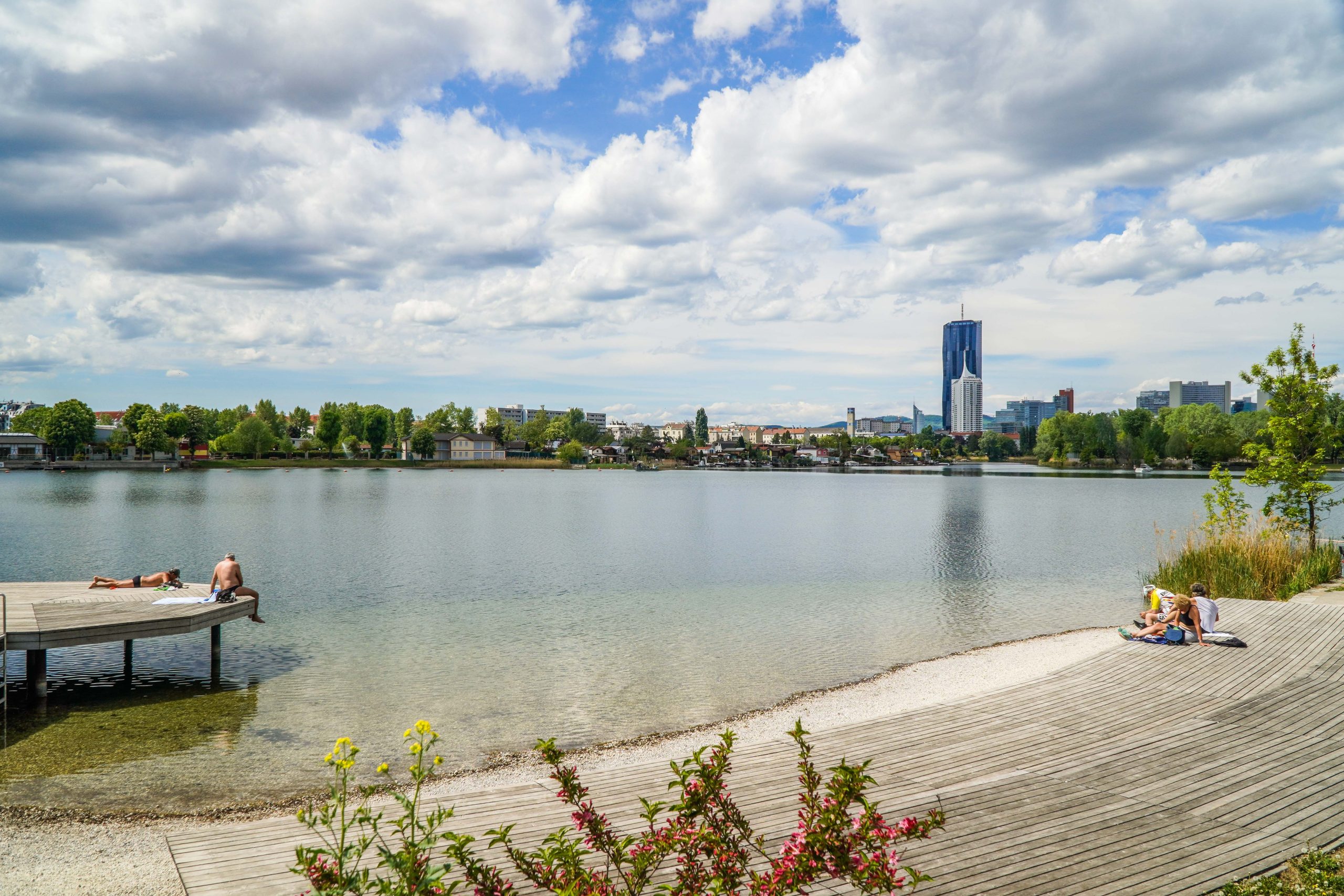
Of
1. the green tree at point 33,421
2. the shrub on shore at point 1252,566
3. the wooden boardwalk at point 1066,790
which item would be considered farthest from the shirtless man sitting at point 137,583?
the green tree at point 33,421

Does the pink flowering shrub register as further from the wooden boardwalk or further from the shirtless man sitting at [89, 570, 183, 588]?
the shirtless man sitting at [89, 570, 183, 588]

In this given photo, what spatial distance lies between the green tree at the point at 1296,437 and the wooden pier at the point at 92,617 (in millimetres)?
26802

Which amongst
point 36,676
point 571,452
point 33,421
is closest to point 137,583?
point 36,676

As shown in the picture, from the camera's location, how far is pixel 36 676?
42.8 feet

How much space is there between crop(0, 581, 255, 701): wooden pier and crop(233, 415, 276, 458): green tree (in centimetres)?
15545

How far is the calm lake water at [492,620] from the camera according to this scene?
11719mm

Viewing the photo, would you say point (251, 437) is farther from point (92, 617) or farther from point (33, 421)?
point (92, 617)

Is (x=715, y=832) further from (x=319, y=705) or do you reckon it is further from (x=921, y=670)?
(x=921, y=670)

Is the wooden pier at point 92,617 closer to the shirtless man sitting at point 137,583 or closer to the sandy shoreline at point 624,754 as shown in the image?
the shirtless man sitting at point 137,583

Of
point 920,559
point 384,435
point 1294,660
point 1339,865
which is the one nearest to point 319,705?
point 1339,865

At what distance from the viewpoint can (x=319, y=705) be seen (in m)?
13.4

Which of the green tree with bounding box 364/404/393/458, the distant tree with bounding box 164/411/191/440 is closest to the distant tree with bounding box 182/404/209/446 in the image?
the distant tree with bounding box 164/411/191/440

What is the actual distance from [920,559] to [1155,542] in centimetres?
1489

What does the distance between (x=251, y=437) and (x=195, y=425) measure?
10.0 m
